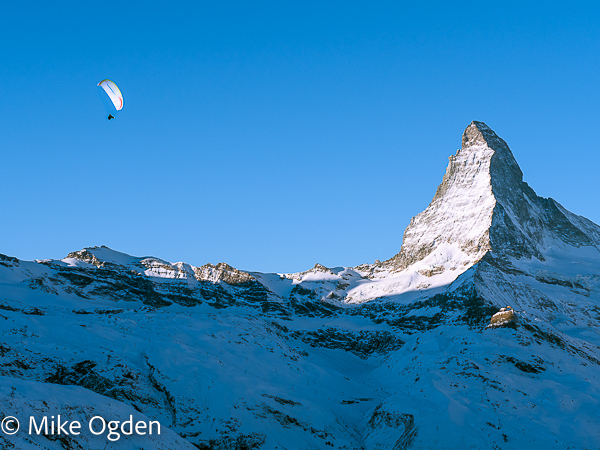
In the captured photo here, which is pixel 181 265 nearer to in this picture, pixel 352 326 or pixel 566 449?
pixel 352 326

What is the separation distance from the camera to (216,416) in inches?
1703

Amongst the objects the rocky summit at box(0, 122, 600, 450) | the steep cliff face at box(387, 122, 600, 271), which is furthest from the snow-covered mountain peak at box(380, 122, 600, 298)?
the rocky summit at box(0, 122, 600, 450)

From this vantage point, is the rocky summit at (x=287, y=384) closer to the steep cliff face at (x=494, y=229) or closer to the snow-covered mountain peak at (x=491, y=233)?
the snow-covered mountain peak at (x=491, y=233)

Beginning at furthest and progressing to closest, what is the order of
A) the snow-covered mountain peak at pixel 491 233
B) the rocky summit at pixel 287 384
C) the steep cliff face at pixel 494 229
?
the steep cliff face at pixel 494 229 → the snow-covered mountain peak at pixel 491 233 → the rocky summit at pixel 287 384

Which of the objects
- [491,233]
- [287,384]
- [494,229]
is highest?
[494,229]

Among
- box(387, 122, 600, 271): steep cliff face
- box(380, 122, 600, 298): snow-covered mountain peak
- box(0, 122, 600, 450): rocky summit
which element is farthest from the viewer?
box(387, 122, 600, 271): steep cliff face

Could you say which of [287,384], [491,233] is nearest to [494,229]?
[491,233]

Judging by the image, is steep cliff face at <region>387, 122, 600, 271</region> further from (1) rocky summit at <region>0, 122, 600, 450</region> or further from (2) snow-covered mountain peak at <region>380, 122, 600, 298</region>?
(1) rocky summit at <region>0, 122, 600, 450</region>

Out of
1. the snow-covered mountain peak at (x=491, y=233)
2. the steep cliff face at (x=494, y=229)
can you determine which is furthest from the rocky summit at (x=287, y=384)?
the steep cliff face at (x=494, y=229)

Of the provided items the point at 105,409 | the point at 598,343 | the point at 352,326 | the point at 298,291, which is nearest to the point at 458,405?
the point at 105,409

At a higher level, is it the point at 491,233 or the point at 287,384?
the point at 491,233

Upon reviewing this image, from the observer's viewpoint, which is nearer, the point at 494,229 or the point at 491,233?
the point at 491,233

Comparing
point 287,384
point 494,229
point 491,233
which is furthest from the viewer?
point 494,229

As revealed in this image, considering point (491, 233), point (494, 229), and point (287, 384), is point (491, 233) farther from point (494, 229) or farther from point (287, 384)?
point (287, 384)
